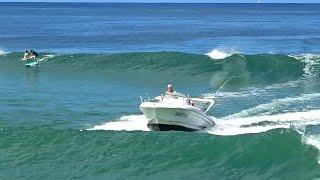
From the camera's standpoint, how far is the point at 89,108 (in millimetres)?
27547

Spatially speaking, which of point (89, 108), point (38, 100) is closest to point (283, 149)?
point (89, 108)

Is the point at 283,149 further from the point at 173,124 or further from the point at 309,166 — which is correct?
the point at 173,124

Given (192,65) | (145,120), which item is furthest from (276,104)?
(192,65)

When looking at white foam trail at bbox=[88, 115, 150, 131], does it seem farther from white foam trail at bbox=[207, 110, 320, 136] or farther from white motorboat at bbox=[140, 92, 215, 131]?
white foam trail at bbox=[207, 110, 320, 136]

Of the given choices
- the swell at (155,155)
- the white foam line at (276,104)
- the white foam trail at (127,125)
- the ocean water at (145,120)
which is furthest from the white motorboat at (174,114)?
the white foam line at (276,104)

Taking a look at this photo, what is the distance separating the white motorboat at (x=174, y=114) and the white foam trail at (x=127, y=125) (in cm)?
90

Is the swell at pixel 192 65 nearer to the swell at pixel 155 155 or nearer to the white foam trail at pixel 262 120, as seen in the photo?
the white foam trail at pixel 262 120

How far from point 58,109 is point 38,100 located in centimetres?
287

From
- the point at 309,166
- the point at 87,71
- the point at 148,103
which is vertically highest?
the point at 87,71

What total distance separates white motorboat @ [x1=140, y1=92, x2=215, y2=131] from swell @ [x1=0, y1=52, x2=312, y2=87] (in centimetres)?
1533

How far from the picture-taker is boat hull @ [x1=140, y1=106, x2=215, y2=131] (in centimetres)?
2158

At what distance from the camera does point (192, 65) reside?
144ft

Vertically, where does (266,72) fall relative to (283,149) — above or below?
above

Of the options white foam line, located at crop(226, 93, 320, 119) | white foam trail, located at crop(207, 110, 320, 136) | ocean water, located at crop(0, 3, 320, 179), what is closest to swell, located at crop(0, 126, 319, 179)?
ocean water, located at crop(0, 3, 320, 179)
